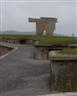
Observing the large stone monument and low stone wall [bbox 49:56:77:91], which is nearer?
low stone wall [bbox 49:56:77:91]

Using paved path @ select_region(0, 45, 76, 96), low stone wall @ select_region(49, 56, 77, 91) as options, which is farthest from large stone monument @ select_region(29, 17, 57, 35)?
low stone wall @ select_region(49, 56, 77, 91)

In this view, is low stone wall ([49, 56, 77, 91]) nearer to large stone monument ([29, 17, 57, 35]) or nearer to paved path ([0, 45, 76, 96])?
paved path ([0, 45, 76, 96])

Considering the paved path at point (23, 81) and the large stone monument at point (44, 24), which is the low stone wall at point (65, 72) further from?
the large stone monument at point (44, 24)

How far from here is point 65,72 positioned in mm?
8602

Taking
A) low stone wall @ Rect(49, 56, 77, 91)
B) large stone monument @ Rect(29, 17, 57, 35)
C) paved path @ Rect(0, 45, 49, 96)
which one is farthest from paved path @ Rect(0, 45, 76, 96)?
large stone monument @ Rect(29, 17, 57, 35)

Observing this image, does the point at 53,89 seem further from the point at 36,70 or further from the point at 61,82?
the point at 36,70

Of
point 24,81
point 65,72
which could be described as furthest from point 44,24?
point 65,72

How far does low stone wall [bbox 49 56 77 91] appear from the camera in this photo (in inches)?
337

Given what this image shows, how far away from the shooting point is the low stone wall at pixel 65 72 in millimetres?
8562

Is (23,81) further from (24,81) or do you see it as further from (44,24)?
(44,24)

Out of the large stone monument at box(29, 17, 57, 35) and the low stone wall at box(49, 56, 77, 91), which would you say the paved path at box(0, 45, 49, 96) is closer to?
the low stone wall at box(49, 56, 77, 91)

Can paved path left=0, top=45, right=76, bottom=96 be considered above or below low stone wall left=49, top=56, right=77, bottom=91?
below

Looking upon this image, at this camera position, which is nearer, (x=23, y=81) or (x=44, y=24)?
(x=23, y=81)

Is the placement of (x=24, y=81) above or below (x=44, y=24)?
below
